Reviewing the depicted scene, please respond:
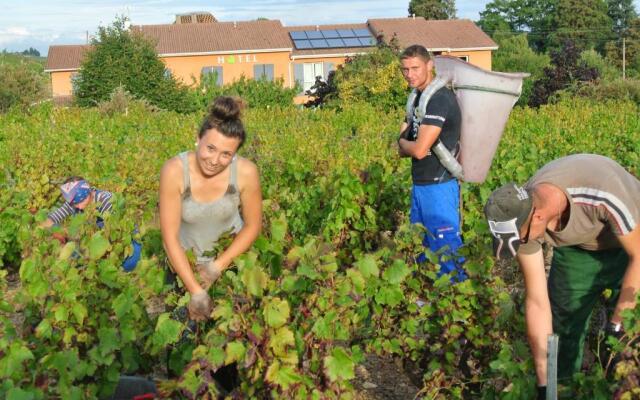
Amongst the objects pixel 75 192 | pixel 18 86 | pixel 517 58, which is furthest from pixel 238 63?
pixel 75 192

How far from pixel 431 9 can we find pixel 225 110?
2865 inches

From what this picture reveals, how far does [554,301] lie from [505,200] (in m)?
1.10

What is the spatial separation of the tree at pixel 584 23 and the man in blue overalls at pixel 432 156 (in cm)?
7146

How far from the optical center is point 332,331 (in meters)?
2.99

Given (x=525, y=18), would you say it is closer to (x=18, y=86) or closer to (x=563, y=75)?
(x=563, y=75)

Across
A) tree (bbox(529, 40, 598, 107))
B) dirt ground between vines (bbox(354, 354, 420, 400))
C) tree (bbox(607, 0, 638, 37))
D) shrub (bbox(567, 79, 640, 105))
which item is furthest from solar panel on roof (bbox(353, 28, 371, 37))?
tree (bbox(607, 0, 638, 37))

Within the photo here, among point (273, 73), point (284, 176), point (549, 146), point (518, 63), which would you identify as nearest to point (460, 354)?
point (284, 176)

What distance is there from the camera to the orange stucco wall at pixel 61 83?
4272 cm

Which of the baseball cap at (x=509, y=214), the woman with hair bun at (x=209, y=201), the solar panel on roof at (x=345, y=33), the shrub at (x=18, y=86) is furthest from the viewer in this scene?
the solar panel on roof at (x=345, y=33)

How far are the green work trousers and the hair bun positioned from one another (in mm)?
1419

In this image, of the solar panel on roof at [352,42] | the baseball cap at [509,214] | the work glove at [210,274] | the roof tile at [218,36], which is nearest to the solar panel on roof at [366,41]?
the solar panel on roof at [352,42]

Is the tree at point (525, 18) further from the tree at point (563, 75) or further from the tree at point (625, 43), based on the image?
the tree at point (563, 75)

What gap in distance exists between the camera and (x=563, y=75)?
108 feet

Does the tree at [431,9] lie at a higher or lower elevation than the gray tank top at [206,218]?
higher
